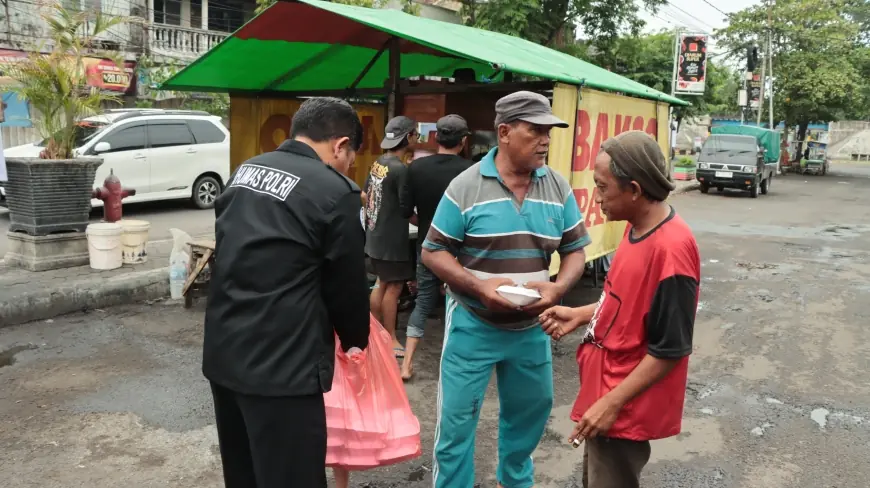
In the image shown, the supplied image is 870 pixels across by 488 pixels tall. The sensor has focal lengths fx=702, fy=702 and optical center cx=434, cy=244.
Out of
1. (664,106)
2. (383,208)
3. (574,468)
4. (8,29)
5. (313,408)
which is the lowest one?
(574,468)

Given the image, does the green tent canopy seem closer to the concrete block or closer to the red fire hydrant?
the red fire hydrant

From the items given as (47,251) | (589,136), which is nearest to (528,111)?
(589,136)

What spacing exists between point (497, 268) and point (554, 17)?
607 inches

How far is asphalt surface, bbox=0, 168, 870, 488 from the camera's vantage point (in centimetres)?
366

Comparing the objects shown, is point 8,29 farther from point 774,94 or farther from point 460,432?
point 774,94

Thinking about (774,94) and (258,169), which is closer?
(258,169)

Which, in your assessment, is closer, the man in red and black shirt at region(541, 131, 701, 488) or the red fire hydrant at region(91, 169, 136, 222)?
the man in red and black shirt at region(541, 131, 701, 488)

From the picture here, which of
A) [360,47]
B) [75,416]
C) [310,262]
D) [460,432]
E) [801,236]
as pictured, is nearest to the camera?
[310,262]

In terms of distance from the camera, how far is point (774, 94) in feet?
107

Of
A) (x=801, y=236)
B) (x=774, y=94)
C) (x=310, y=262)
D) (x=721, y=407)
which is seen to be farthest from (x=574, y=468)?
(x=774, y=94)

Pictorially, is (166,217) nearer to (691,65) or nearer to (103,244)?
(103,244)

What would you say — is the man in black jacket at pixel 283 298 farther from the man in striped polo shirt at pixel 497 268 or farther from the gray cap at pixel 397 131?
the gray cap at pixel 397 131

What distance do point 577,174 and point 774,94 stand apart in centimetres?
3114

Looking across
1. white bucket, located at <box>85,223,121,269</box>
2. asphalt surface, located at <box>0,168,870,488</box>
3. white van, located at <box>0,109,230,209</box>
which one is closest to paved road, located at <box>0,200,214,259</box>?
white van, located at <box>0,109,230,209</box>
